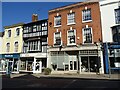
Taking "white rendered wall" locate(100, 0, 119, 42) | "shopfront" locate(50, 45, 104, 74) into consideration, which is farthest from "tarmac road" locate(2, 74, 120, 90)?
"white rendered wall" locate(100, 0, 119, 42)

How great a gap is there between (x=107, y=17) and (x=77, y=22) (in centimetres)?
411

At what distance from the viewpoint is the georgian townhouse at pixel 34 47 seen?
25.0 metres

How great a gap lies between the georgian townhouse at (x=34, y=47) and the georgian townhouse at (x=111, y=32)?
928cm

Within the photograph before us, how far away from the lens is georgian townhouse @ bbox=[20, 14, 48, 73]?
25.0 meters

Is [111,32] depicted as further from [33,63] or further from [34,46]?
[33,63]

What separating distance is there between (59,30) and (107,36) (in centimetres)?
714

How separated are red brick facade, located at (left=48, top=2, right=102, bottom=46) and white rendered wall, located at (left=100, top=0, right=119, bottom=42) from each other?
20.9 inches

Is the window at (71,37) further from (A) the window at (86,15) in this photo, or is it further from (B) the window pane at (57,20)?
(B) the window pane at (57,20)

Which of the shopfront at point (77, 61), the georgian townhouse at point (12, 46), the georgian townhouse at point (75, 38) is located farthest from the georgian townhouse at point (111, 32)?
the georgian townhouse at point (12, 46)

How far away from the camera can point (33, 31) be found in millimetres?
26688

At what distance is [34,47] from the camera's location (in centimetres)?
2619

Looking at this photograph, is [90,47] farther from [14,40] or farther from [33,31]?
[14,40]

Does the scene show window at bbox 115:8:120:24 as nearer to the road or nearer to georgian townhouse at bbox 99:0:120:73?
georgian townhouse at bbox 99:0:120:73

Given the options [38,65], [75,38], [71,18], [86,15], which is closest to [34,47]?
[38,65]
